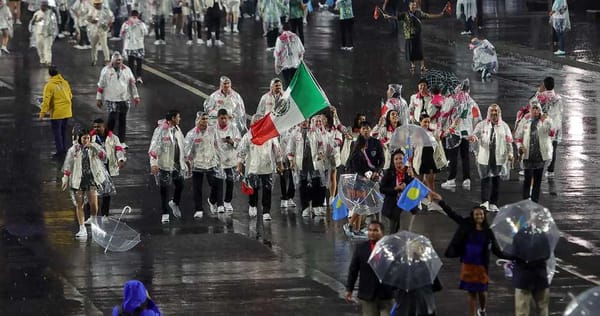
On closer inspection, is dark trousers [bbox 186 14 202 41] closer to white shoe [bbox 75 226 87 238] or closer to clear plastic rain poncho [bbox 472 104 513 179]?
clear plastic rain poncho [bbox 472 104 513 179]

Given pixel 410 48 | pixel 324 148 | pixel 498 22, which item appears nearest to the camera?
pixel 324 148

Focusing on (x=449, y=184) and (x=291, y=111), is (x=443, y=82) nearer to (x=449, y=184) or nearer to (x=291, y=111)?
(x=449, y=184)

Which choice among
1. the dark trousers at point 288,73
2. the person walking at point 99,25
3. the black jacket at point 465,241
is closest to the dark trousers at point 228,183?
the black jacket at point 465,241

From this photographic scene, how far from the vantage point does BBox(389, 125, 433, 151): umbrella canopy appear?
2130cm

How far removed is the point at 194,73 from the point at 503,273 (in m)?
Result: 19.3

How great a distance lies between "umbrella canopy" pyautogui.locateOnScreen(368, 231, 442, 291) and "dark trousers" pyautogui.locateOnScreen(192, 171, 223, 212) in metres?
8.44

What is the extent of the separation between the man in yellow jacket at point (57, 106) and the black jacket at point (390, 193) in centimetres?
955

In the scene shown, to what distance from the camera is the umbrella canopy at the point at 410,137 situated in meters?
21.3

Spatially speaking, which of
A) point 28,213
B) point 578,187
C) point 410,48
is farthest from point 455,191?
point 410,48

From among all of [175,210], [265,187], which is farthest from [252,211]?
[175,210]

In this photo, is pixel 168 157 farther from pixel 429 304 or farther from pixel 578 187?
pixel 429 304

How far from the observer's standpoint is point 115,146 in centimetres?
2317

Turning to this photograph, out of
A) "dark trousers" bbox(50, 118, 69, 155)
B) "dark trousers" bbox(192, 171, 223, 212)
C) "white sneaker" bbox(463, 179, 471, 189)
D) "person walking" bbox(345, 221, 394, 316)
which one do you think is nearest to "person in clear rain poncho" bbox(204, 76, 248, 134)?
"dark trousers" bbox(192, 171, 223, 212)

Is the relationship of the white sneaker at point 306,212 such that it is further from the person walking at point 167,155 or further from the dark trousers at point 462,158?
the dark trousers at point 462,158
